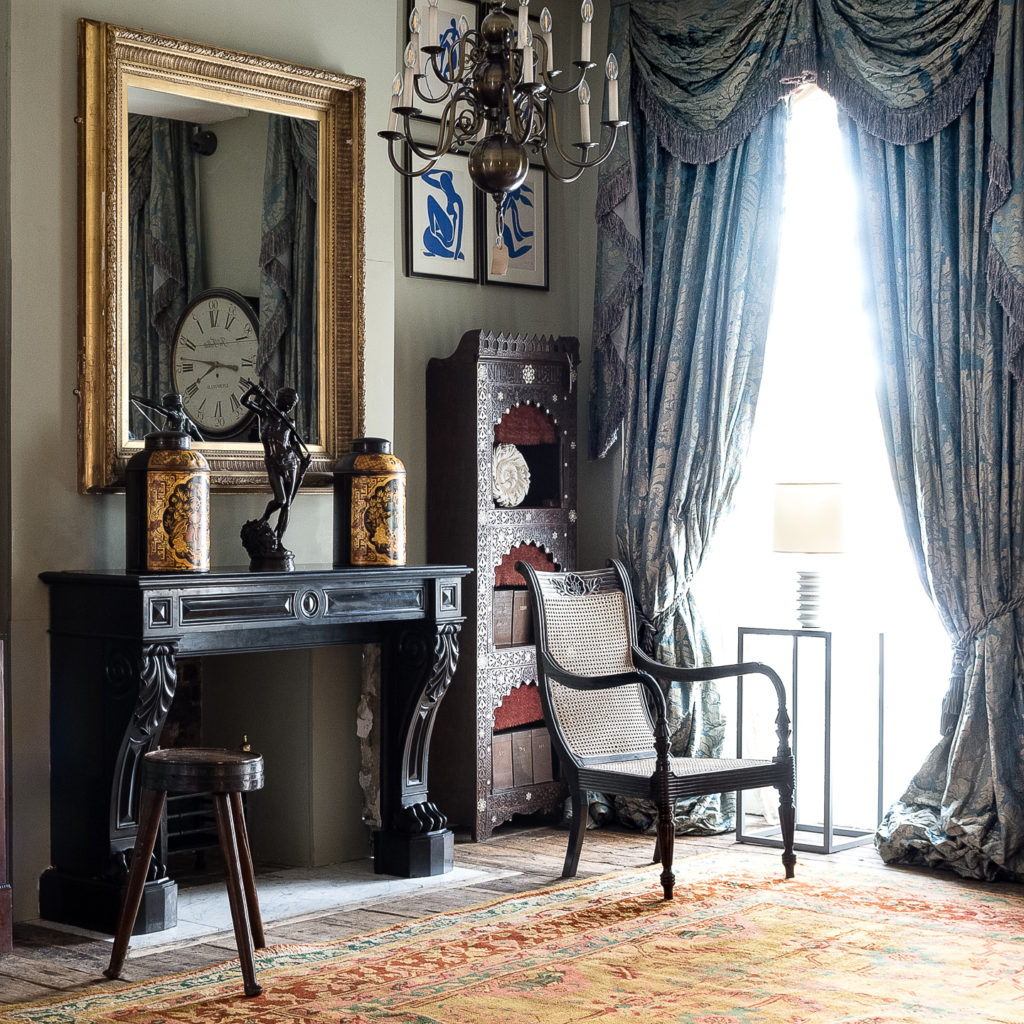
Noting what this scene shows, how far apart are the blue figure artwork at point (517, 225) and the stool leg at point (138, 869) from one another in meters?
2.86

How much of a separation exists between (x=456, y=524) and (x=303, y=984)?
215cm

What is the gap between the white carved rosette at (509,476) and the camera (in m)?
5.32

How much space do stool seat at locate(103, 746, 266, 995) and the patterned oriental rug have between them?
139 millimetres

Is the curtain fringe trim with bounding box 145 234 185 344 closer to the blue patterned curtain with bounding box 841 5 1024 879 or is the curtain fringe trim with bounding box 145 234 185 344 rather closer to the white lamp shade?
the white lamp shade

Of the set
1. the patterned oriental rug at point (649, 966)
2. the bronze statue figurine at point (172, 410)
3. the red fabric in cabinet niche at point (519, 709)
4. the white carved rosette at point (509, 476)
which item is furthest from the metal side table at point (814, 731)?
the bronze statue figurine at point (172, 410)

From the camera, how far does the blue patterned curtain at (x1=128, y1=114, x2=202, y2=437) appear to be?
4.26 metres

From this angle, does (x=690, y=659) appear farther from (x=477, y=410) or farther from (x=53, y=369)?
(x=53, y=369)

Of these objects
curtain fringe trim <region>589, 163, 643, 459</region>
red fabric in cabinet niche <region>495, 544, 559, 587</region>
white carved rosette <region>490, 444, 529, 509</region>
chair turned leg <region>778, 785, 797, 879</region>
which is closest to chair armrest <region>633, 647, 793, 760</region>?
chair turned leg <region>778, 785, 797, 879</region>

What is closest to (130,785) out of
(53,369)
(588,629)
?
(53,369)

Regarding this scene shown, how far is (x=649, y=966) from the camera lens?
140 inches

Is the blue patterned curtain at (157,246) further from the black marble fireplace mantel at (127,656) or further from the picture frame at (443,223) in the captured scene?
the picture frame at (443,223)

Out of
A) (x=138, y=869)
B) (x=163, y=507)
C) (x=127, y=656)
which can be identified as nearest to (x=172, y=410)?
(x=163, y=507)

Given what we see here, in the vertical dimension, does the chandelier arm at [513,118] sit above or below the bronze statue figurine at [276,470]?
above

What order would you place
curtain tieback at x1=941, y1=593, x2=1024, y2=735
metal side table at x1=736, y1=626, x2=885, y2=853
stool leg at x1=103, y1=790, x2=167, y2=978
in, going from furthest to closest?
metal side table at x1=736, y1=626, x2=885, y2=853, curtain tieback at x1=941, y1=593, x2=1024, y2=735, stool leg at x1=103, y1=790, x2=167, y2=978
